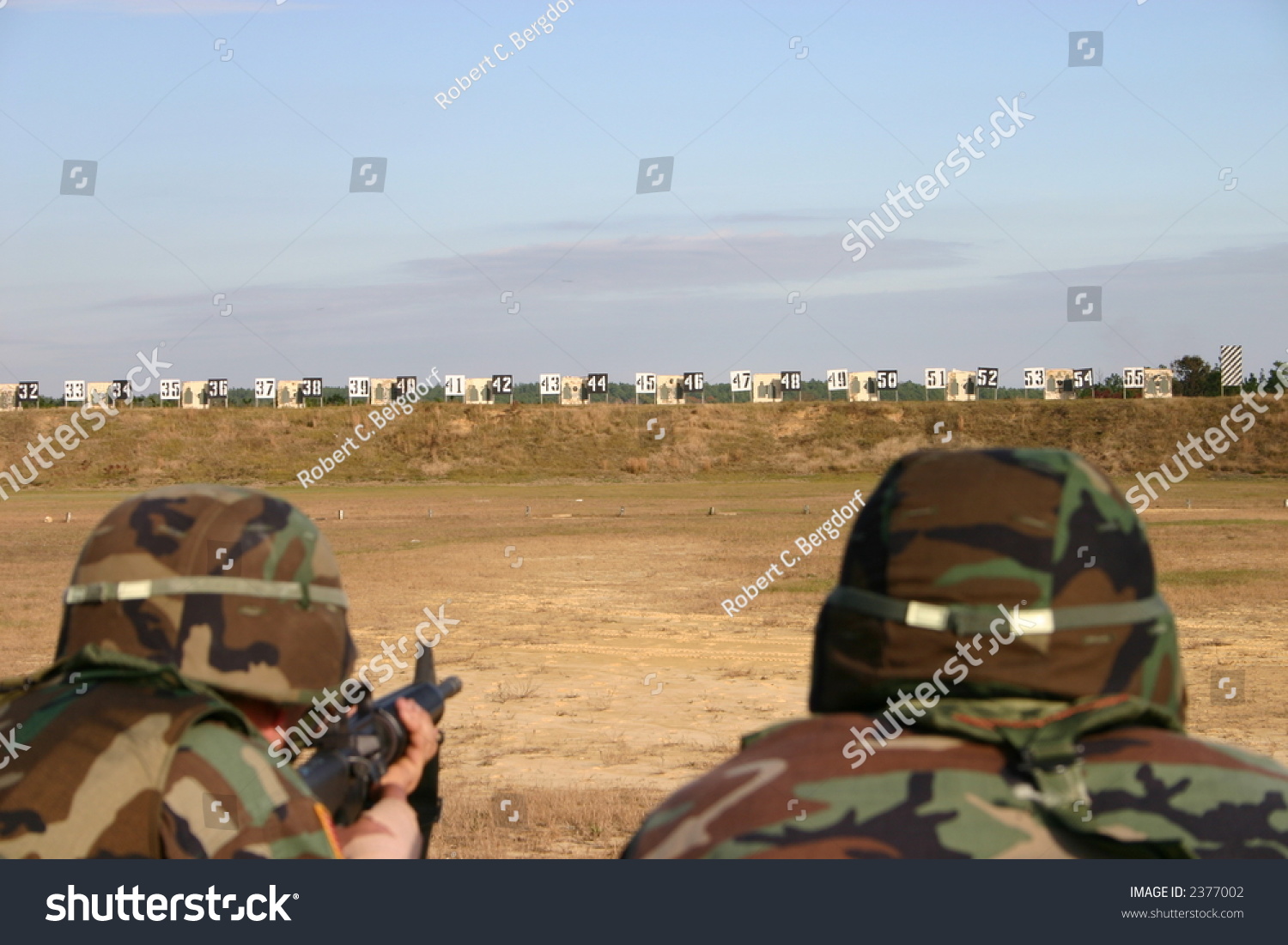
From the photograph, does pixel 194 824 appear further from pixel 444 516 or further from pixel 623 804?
pixel 444 516

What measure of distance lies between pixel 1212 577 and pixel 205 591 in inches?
764

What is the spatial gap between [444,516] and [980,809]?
3510cm

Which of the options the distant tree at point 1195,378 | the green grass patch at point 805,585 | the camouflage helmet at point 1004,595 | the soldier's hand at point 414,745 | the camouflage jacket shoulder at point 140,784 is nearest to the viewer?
the camouflage helmet at point 1004,595

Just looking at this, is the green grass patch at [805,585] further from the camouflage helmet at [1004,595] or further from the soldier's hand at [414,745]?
the camouflage helmet at [1004,595]

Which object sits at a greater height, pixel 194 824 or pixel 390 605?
pixel 194 824

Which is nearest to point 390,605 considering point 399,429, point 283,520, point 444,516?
point 283,520

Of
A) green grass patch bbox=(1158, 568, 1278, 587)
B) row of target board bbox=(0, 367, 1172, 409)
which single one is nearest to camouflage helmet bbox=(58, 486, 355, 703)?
green grass patch bbox=(1158, 568, 1278, 587)

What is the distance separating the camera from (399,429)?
230ft

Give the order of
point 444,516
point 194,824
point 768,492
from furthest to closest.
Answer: point 768,492 → point 444,516 → point 194,824

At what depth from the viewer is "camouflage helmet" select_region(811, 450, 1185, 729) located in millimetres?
1952

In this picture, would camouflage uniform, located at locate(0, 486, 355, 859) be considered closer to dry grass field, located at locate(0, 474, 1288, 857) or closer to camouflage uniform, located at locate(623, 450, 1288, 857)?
camouflage uniform, located at locate(623, 450, 1288, 857)

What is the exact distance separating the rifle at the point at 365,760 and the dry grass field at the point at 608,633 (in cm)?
350

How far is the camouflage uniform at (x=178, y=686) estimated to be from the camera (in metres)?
2.34

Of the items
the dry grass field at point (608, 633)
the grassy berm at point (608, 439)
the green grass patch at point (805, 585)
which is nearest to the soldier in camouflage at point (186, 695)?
the dry grass field at point (608, 633)
